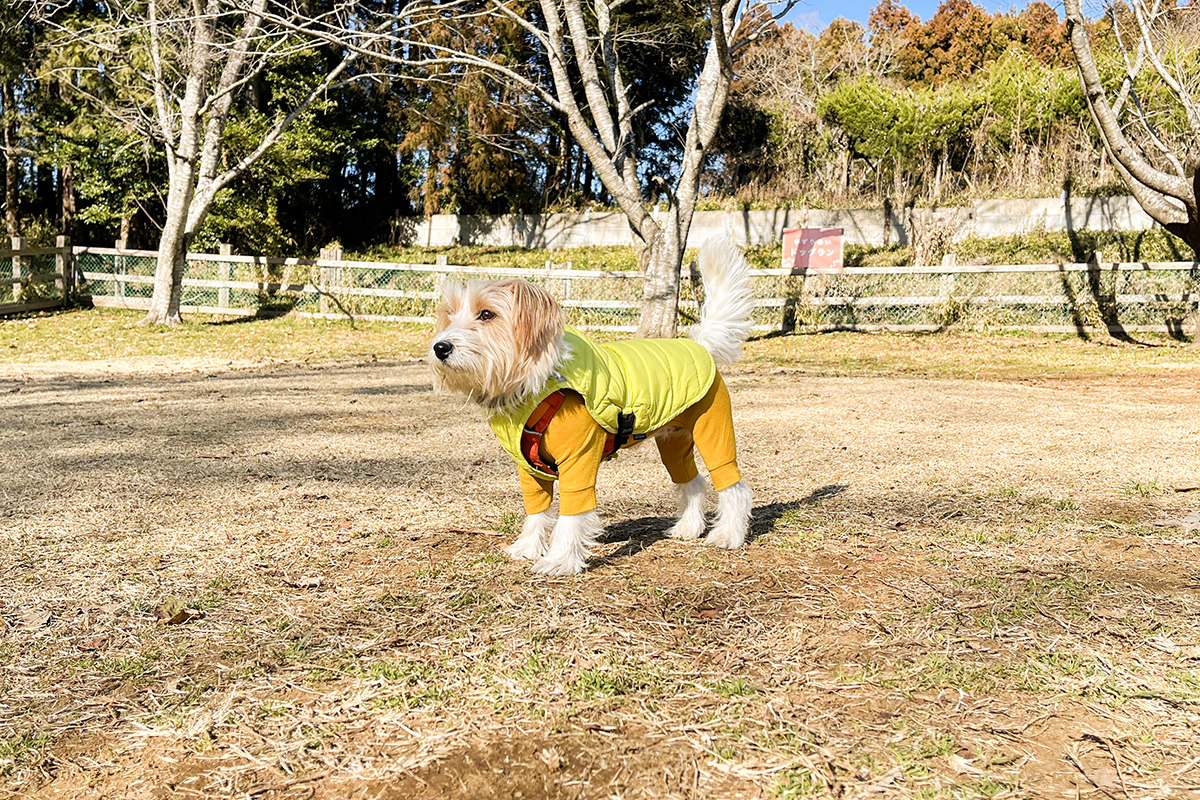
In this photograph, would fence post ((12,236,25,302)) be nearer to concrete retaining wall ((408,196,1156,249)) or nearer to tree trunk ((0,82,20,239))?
tree trunk ((0,82,20,239))

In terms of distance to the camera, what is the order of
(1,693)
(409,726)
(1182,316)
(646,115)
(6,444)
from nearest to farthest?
(409,726)
(1,693)
(6,444)
(1182,316)
(646,115)

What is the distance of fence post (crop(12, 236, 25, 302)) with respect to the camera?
19656 millimetres

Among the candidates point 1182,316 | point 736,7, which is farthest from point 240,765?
point 1182,316

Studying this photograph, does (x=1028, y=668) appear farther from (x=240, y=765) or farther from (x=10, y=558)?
(x=10, y=558)

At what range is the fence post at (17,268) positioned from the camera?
19.7 metres

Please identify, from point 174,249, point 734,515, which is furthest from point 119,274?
point 734,515

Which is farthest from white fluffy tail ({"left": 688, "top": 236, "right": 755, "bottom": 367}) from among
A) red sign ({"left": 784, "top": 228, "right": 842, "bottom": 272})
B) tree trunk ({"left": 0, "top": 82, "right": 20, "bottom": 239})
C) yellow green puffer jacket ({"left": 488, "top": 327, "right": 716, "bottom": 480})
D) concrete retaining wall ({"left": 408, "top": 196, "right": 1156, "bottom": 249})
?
tree trunk ({"left": 0, "top": 82, "right": 20, "bottom": 239})

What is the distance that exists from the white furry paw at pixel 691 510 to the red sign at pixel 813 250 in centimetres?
1384

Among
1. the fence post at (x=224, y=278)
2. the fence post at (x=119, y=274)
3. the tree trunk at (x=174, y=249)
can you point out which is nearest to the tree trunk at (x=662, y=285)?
the tree trunk at (x=174, y=249)

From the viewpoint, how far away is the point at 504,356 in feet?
11.7

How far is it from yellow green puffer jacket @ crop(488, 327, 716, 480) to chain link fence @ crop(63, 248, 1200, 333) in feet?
35.8

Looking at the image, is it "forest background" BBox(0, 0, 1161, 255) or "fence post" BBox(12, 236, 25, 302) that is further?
"forest background" BBox(0, 0, 1161, 255)

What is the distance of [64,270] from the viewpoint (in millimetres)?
21078

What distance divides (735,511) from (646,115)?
92.8ft
